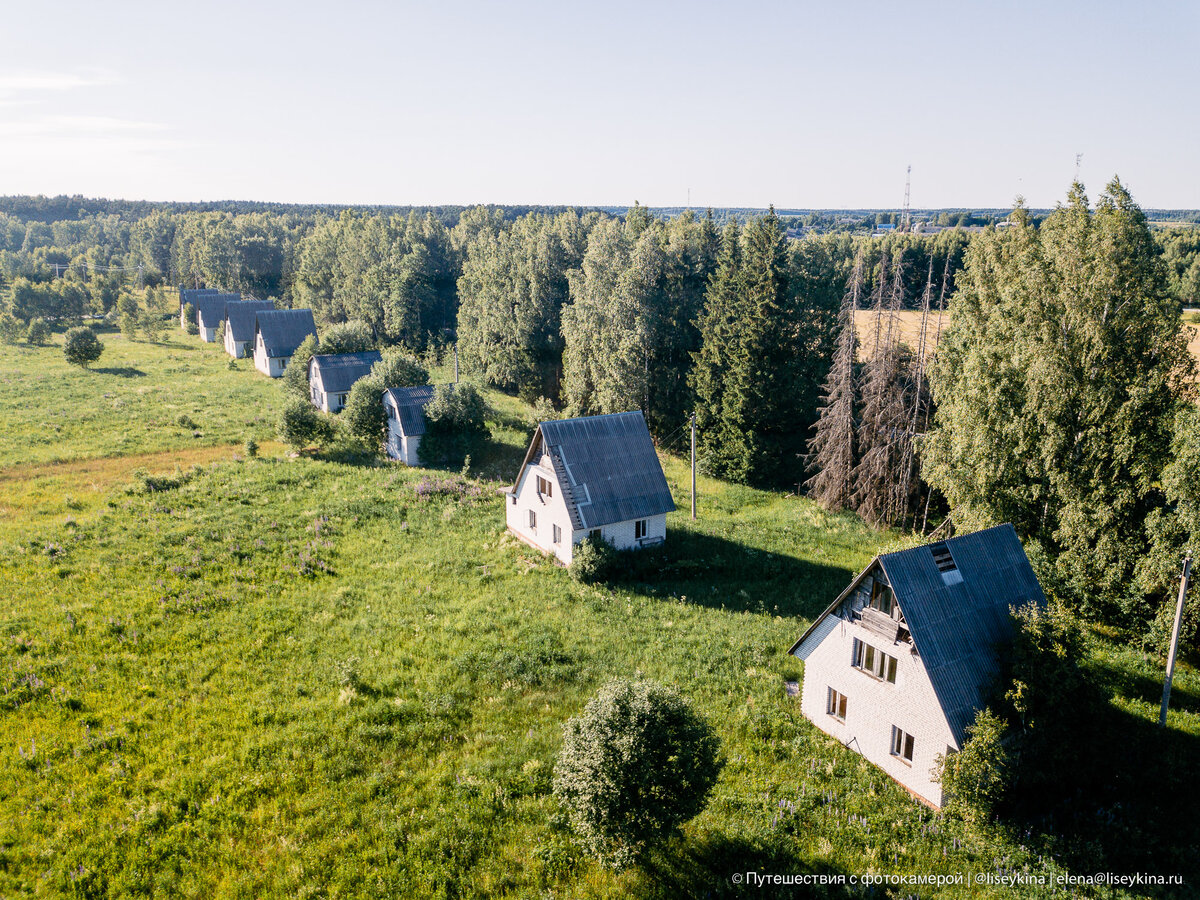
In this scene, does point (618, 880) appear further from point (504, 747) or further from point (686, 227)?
point (686, 227)

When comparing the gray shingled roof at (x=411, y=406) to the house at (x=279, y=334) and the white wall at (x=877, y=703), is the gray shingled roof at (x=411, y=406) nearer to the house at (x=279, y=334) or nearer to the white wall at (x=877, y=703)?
the house at (x=279, y=334)

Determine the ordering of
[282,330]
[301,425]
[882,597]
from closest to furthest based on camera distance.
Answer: [882,597], [301,425], [282,330]

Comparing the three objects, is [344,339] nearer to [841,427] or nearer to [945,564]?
[841,427]

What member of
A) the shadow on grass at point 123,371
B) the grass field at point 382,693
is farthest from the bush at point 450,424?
the shadow on grass at point 123,371

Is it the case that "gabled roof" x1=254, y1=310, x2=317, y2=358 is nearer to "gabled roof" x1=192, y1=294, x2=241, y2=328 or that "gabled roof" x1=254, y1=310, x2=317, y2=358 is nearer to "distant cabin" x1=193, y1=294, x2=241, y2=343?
"distant cabin" x1=193, y1=294, x2=241, y2=343

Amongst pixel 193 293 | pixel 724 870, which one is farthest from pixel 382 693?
pixel 193 293

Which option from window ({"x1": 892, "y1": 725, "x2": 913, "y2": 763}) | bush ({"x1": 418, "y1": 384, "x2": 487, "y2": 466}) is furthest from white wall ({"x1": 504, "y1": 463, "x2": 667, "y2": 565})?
window ({"x1": 892, "y1": 725, "x2": 913, "y2": 763})

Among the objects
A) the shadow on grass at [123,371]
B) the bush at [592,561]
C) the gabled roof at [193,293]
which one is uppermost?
the gabled roof at [193,293]

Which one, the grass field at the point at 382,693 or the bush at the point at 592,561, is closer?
the grass field at the point at 382,693
